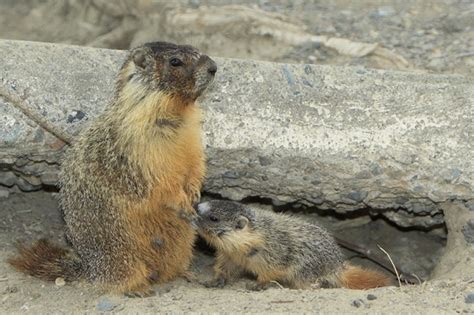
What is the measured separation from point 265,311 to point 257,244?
117 centimetres

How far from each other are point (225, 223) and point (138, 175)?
0.88m

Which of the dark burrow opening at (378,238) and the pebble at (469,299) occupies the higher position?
the pebble at (469,299)

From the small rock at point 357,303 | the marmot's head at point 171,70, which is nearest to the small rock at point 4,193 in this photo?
A: the marmot's head at point 171,70

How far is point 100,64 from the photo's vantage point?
7027mm

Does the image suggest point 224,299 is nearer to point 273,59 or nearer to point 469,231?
point 469,231

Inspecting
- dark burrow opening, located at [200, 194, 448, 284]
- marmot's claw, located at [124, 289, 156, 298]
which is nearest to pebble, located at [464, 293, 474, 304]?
dark burrow opening, located at [200, 194, 448, 284]

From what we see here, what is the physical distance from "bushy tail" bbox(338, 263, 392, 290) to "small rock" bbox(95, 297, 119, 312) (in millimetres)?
1752

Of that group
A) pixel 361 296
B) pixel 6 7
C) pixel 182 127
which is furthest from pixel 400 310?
pixel 6 7

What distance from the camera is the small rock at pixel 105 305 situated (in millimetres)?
5961

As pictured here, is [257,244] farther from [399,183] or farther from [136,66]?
[136,66]

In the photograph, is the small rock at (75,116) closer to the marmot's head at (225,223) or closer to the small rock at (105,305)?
the marmot's head at (225,223)

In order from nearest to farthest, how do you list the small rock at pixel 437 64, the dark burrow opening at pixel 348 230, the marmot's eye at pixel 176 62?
the marmot's eye at pixel 176 62 < the dark burrow opening at pixel 348 230 < the small rock at pixel 437 64

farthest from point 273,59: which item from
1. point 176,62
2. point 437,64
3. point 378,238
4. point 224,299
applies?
point 224,299

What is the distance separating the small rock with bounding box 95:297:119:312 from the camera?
5.96 metres
